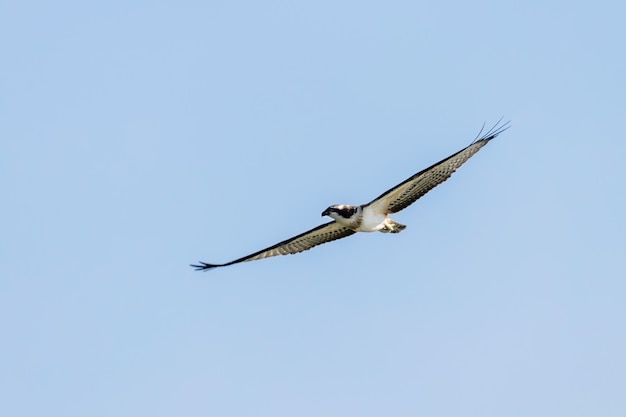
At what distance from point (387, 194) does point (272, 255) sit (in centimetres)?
415

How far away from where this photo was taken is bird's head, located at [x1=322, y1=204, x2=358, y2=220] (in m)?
33.9

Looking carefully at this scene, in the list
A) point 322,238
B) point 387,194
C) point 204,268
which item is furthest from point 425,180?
point 204,268

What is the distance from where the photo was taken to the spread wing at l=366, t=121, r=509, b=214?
3284 centimetres

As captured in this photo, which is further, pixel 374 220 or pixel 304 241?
pixel 304 241

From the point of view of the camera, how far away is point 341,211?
3394 centimetres

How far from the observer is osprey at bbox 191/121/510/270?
3297 centimetres

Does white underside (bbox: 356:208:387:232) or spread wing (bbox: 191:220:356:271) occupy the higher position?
spread wing (bbox: 191:220:356:271)

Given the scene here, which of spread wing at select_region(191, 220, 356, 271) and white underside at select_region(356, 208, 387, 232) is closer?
white underside at select_region(356, 208, 387, 232)

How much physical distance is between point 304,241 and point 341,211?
88.5 inches

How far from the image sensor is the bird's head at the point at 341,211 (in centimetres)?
3394

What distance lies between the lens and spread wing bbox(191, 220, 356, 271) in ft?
116

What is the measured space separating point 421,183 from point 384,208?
1.08m

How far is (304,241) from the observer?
3588cm

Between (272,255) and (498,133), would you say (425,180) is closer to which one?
(498,133)
